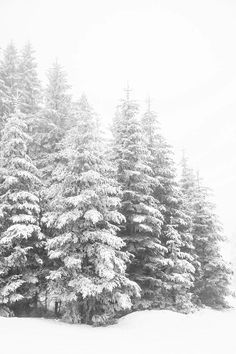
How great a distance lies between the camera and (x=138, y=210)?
889 inches

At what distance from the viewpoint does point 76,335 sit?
15.4 meters

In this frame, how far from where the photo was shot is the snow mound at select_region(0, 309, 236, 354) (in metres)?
13.5

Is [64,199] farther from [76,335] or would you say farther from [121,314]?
[121,314]

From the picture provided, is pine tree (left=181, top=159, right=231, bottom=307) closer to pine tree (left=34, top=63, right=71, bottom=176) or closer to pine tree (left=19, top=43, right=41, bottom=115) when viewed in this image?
pine tree (left=34, top=63, right=71, bottom=176)

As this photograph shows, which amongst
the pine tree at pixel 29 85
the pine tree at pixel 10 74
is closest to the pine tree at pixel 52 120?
the pine tree at pixel 29 85

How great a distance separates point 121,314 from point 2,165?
35.8ft

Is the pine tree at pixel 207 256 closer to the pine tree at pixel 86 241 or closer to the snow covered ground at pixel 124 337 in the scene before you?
the snow covered ground at pixel 124 337

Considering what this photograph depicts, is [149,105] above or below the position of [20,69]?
below

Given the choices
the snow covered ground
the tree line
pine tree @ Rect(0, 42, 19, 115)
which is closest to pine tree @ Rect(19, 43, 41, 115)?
the tree line

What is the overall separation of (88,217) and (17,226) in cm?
348

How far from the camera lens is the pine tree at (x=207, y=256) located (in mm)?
29547

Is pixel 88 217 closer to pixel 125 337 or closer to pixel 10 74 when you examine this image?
pixel 125 337

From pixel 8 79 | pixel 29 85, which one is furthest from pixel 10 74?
pixel 29 85

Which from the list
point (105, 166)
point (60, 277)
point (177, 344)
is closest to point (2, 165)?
point (105, 166)
